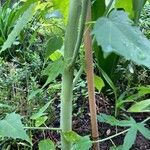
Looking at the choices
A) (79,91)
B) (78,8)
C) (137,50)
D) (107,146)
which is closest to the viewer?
(137,50)

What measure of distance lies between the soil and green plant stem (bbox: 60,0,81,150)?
17.2 inches

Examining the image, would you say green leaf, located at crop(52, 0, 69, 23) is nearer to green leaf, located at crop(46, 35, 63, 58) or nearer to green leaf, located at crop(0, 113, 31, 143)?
green leaf, located at crop(46, 35, 63, 58)

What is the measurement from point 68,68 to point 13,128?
154 mm

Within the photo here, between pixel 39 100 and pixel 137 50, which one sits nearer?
pixel 137 50

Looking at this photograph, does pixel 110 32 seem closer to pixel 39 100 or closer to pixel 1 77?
pixel 39 100

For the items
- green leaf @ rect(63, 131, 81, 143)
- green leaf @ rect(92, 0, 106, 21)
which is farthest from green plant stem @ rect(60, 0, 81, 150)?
green leaf @ rect(92, 0, 106, 21)

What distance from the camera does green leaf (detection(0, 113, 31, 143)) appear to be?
28.1 inches

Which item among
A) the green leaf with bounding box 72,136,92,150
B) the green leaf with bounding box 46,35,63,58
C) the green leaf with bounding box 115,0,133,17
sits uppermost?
the green leaf with bounding box 115,0,133,17

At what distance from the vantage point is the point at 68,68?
30.1 inches

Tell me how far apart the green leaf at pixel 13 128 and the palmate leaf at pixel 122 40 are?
26 cm

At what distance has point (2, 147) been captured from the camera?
1271 mm

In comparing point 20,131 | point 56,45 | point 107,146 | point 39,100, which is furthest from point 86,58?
point 39,100

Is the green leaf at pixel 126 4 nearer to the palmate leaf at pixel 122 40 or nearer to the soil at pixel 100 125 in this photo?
the palmate leaf at pixel 122 40

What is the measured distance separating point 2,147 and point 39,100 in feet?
0.73
